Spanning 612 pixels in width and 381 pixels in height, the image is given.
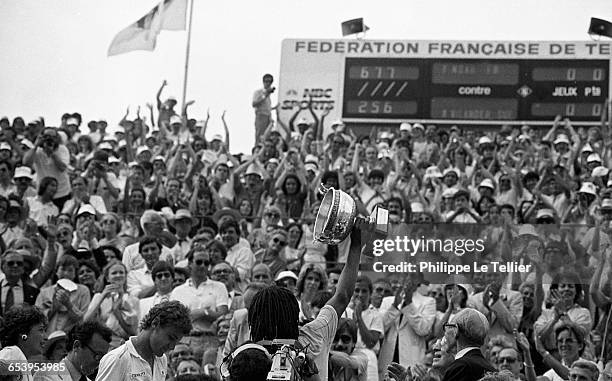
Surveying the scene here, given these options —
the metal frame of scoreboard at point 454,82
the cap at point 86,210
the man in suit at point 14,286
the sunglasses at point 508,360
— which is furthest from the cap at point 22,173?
the metal frame of scoreboard at point 454,82

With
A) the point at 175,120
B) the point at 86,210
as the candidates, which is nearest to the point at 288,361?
the point at 86,210

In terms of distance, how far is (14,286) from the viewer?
40.0ft

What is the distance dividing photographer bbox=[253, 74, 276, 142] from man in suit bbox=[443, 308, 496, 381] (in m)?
16.1

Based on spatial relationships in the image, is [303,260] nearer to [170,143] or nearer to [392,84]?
[170,143]

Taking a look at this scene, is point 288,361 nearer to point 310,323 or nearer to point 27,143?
point 310,323

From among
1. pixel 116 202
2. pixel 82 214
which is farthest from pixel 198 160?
pixel 82 214

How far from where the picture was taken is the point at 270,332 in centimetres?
557

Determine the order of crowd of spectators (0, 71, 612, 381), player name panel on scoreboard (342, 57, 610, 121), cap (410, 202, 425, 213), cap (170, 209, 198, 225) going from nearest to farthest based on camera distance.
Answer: crowd of spectators (0, 71, 612, 381) < cap (170, 209, 198, 225) < cap (410, 202, 425, 213) < player name panel on scoreboard (342, 57, 610, 121)

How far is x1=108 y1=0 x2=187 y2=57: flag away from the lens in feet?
83.6

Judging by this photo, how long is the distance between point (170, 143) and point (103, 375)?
15.1 m

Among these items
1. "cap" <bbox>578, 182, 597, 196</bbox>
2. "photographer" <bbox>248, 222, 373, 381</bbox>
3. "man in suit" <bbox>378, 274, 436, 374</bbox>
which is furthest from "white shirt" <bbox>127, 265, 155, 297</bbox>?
"photographer" <bbox>248, 222, 373, 381</bbox>

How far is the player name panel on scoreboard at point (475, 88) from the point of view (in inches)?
958

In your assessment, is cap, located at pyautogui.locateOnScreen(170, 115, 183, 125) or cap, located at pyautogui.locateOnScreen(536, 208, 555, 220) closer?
cap, located at pyautogui.locateOnScreen(536, 208, 555, 220)

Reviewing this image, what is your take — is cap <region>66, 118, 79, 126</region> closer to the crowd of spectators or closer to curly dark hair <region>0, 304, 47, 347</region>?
the crowd of spectators
